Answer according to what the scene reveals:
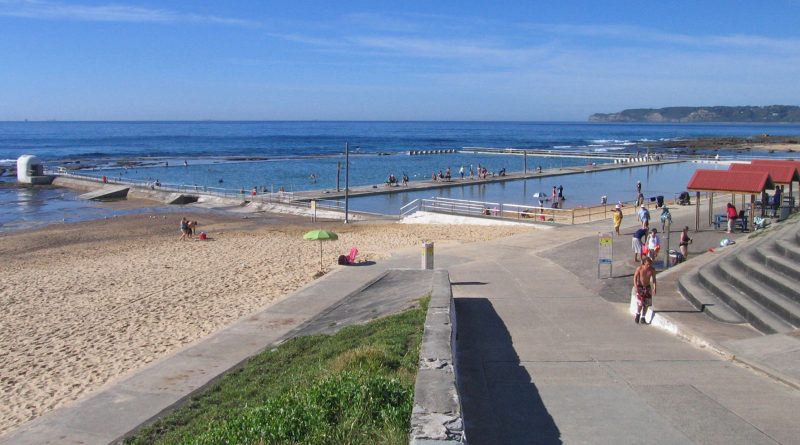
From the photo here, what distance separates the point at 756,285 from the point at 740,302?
0.85m

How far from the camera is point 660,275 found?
13.9 meters

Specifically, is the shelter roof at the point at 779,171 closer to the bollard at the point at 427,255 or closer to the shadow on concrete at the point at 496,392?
the bollard at the point at 427,255

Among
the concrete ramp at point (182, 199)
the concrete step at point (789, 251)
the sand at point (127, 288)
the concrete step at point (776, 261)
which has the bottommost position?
the sand at point (127, 288)

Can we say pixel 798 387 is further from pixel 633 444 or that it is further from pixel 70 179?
pixel 70 179

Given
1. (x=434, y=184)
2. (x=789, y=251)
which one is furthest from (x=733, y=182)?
(x=434, y=184)

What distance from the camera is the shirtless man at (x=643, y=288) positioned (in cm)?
1080

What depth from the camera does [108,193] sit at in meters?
51.0

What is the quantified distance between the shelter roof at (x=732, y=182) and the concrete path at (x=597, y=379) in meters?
9.01

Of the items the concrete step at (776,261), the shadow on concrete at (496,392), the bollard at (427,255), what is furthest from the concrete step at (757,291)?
the bollard at (427,255)

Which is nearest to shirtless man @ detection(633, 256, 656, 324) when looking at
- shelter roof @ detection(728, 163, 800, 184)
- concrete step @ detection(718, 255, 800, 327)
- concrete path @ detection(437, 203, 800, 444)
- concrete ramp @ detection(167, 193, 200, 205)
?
concrete path @ detection(437, 203, 800, 444)

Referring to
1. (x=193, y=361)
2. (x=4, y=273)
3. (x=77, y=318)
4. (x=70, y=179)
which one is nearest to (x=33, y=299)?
(x=77, y=318)

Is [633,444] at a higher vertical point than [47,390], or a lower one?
higher

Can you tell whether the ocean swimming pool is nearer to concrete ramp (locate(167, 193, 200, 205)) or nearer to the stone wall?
concrete ramp (locate(167, 193, 200, 205))

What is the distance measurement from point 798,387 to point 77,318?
550 inches
